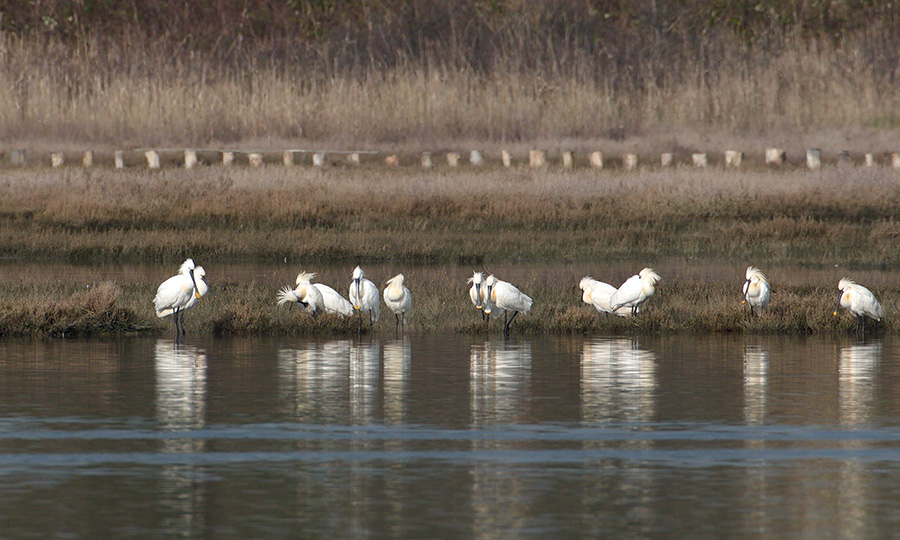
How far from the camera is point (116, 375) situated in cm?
1309

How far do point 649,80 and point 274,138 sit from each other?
27.6ft

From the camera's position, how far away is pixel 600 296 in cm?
1647

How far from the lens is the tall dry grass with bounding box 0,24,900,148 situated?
1359 inches

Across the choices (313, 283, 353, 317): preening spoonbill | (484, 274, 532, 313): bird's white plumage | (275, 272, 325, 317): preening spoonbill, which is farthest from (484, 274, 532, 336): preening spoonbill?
(275, 272, 325, 317): preening spoonbill

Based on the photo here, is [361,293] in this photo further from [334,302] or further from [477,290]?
[477,290]

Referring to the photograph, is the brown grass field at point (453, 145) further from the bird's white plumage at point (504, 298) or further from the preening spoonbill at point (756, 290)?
the bird's white plumage at point (504, 298)

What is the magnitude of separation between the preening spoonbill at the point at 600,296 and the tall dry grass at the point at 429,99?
17.7 metres

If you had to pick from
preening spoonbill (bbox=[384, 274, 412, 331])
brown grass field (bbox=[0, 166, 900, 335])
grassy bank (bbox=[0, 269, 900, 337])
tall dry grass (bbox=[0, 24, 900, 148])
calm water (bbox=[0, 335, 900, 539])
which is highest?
tall dry grass (bbox=[0, 24, 900, 148])

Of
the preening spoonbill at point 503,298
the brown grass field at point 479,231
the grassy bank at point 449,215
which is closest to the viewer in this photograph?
the preening spoonbill at point 503,298

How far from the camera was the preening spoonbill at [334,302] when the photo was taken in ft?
53.4

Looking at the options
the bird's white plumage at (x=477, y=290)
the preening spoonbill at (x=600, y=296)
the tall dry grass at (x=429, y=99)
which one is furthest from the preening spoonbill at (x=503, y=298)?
the tall dry grass at (x=429, y=99)

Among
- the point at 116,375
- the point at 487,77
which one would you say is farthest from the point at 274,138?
the point at 116,375

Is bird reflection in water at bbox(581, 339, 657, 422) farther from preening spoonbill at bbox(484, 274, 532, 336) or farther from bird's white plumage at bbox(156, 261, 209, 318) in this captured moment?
bird's white plumage at bbox(156, 261, 209, 318)

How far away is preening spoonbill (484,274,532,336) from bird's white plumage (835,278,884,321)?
3.06 m
